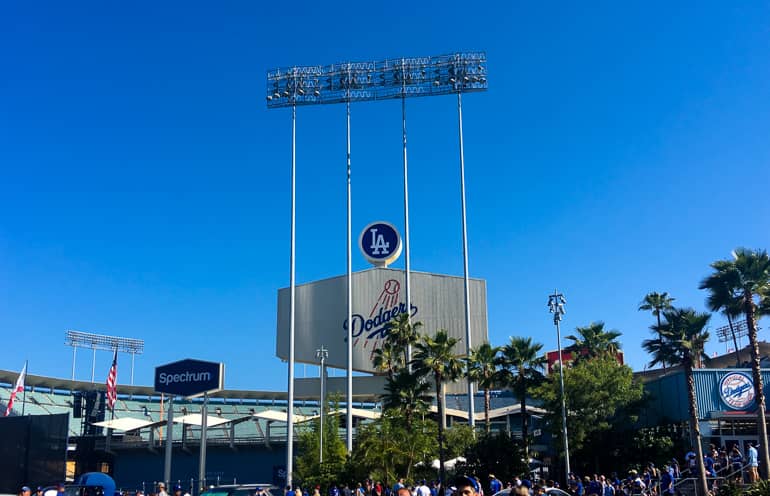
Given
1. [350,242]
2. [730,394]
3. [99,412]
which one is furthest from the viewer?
[99,412]

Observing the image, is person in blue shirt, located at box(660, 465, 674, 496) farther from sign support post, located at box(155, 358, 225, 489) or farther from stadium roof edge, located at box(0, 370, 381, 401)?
stadium roof edge, located at box(0, 370, 381, 401)

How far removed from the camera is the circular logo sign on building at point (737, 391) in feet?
134

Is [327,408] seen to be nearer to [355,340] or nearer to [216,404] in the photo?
[355,340]

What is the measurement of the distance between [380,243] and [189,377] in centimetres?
2809

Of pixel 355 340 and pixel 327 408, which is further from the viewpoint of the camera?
pixel 355 340

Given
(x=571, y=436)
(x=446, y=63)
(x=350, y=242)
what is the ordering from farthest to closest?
(x=446, y=63), (x=350, y=242), (x=571, y=436)

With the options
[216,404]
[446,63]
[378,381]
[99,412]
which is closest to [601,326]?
[378,381]

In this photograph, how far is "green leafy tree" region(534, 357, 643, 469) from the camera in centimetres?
4378

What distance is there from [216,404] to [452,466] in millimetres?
50013

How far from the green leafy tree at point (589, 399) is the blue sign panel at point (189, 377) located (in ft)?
62.9

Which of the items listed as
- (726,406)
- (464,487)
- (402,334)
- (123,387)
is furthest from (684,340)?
(123,387)

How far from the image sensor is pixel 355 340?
62781 millimetres

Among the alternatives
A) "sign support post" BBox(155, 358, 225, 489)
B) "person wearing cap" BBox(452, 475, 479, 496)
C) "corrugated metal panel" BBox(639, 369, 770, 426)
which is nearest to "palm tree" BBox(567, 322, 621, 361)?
"corrugated metal panel" BBox(639, 369, 770, 426)

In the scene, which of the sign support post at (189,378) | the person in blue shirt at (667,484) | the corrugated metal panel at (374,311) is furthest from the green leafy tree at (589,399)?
the sign support post at (189,378)
